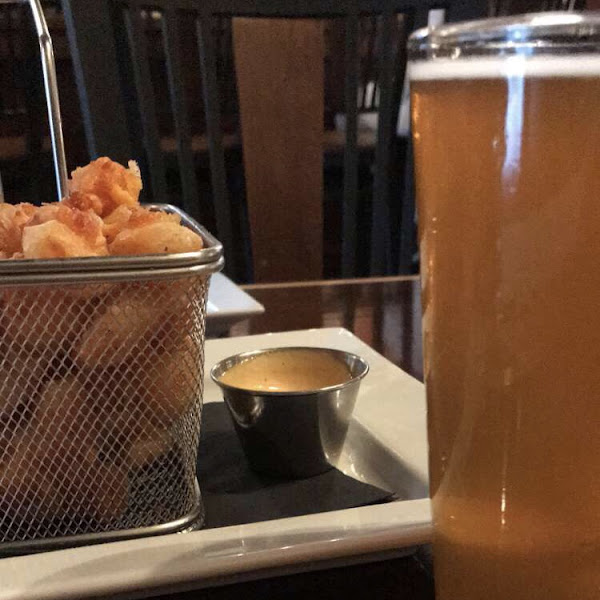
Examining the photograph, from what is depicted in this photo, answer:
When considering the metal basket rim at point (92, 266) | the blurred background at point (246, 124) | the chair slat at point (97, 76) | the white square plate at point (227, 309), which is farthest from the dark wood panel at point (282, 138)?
the metal basket rim at point (92, 266)

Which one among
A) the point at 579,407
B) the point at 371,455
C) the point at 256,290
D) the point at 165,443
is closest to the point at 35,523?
the point at 165,443

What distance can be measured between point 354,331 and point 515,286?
0.74 metres

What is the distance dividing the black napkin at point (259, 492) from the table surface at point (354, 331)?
0.27 ft

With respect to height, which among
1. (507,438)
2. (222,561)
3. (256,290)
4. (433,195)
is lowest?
(256,290)

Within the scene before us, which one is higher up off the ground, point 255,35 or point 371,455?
point 255,35

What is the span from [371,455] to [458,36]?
1.54ft

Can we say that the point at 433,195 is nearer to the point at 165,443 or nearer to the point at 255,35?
the point at 165,443

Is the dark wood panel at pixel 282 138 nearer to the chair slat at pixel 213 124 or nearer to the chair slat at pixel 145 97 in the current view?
the chair slat at pixel 213 124

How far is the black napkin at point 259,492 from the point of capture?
604 mm

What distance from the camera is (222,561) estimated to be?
484 millimetres

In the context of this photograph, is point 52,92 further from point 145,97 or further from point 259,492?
point 145,97

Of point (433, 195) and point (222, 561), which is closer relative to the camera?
point (433, 195)

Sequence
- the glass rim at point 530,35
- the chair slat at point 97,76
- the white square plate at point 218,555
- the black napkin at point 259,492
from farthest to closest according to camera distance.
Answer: the chair slat at point 97,76 → the black napkin at point 259,492 → the white square plate at point 218,555 → the glass rim at point 530,35

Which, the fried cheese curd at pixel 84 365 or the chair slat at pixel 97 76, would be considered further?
the chair slat at pixel 97 76
